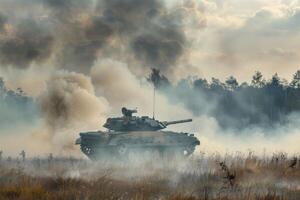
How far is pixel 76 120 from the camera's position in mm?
54281

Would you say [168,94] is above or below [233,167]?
above

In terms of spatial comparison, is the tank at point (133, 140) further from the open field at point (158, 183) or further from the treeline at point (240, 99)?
the treeline at point (240, 99)

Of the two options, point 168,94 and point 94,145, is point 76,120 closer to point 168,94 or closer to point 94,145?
point 94,145

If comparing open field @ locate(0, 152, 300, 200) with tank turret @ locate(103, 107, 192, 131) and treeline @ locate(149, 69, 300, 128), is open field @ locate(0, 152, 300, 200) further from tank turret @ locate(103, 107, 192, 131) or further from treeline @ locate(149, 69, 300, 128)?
treeline @ locate(149, 69, 300, 128)

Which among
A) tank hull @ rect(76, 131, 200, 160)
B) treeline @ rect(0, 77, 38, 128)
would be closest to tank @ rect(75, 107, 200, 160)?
tank hull @ rect(76, 131, 200, 160)

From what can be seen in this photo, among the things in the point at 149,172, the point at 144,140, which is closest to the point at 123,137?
the point at 144,140

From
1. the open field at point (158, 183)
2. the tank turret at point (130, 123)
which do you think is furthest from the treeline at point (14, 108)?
the open field at point (158, 183)

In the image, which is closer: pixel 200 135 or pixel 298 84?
pixel 200 135

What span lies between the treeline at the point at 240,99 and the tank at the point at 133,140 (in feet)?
154

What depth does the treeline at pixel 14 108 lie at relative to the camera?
76312 mm

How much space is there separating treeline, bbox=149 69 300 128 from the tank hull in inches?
1851

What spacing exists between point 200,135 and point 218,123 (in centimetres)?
1082

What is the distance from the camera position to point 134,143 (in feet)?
93.3

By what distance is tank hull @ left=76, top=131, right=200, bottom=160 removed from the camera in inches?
1115
